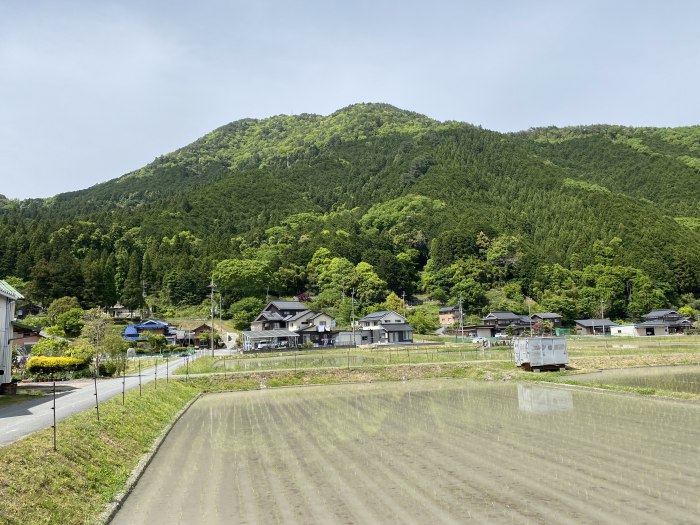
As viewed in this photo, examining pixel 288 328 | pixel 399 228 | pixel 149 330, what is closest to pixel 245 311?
pixel 288 328

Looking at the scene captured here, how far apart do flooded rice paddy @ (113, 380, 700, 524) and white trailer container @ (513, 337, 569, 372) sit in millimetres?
12488

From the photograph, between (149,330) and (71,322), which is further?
(149,330)

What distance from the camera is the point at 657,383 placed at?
25422 mm

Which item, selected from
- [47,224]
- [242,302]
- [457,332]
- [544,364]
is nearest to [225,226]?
[47,224]

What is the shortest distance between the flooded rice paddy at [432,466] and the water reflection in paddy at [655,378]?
207 inches

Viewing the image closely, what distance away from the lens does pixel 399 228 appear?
351 feet

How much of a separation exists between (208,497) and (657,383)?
24227 millimetres

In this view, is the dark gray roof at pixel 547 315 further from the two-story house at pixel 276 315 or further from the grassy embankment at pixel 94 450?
the grassy embankment at pixel 94 450

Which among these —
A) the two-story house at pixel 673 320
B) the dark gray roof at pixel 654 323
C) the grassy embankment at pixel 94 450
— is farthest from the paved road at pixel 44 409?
the two-story house at pixel 673 320

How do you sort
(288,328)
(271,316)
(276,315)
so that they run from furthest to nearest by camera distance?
(276,315) < (271,316) < (288,328)

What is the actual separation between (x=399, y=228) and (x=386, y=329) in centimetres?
5208

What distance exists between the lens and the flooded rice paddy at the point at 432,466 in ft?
27.0

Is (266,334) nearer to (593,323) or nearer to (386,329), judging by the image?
(386,329)

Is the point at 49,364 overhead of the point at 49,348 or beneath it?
beneath
